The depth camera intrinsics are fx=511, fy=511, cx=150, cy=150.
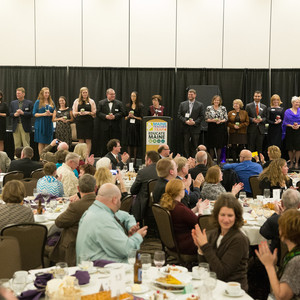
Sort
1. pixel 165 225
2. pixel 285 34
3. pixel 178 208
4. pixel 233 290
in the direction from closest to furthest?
1. pixel 233 290
2. pixel 178 208
3. pixel 165 225
4. pixel 285 34

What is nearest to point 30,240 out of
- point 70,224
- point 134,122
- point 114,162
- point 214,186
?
point 70,224

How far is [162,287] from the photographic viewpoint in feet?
12.3

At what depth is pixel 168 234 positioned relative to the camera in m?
5.86

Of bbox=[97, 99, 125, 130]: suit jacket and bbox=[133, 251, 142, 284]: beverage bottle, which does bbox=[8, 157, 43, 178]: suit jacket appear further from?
bbox=[133, 251, 142, 284]: beverage bottle

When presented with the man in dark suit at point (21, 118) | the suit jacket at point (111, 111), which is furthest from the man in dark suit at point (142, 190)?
the man in dark suit at point (21, 118)

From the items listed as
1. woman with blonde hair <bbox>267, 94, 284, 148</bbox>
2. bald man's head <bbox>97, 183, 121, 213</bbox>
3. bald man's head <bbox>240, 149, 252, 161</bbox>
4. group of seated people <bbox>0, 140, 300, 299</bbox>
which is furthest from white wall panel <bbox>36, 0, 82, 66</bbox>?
bald man's head <bbox>97, 183, 121, 213</bbox>

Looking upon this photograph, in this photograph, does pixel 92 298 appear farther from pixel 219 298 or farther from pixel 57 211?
pixel 57 211

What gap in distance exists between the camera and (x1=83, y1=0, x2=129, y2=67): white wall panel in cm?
1639

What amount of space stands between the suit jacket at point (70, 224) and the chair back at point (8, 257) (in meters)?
0.86

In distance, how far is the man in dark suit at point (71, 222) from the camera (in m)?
5.36

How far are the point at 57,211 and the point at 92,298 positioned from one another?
3316 mm

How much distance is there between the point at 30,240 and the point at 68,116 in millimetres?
8859

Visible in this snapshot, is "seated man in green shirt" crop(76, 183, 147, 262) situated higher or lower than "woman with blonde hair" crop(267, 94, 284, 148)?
lower

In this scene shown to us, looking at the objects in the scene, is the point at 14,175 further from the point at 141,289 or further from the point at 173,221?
the point at 141,289
